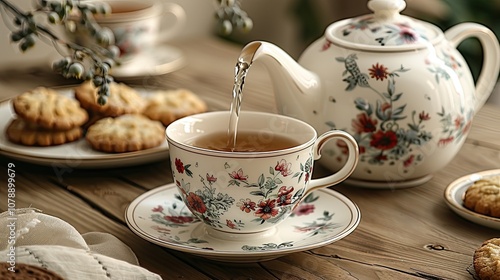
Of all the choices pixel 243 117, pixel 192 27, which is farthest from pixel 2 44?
pixel 243 117

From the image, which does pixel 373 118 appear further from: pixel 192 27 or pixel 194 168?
pixel 192 27

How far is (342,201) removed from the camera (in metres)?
1.04

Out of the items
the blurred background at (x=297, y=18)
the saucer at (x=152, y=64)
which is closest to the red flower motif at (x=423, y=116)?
the saucer at (x=152, y=64)

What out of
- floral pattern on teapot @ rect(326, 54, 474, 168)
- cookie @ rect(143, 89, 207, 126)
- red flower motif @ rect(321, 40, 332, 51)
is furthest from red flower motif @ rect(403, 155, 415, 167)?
cookie @ rect(143, 89, 207, 126)

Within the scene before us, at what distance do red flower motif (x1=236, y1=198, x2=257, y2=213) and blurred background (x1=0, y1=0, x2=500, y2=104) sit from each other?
4.06 feet

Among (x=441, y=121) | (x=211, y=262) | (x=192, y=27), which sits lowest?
(x=192, y=27)

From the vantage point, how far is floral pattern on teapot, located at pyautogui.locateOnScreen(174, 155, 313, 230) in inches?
35.4

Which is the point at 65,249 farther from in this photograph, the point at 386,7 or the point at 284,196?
the point at 386,7

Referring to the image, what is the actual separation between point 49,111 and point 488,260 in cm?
72

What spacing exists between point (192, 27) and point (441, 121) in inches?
67.5

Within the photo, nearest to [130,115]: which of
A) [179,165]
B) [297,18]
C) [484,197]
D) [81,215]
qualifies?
[81,215]

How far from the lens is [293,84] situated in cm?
112

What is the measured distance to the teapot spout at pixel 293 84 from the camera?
110 centimetres

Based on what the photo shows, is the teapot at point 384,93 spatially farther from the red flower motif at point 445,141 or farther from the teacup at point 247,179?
the teacup at point 247,179
